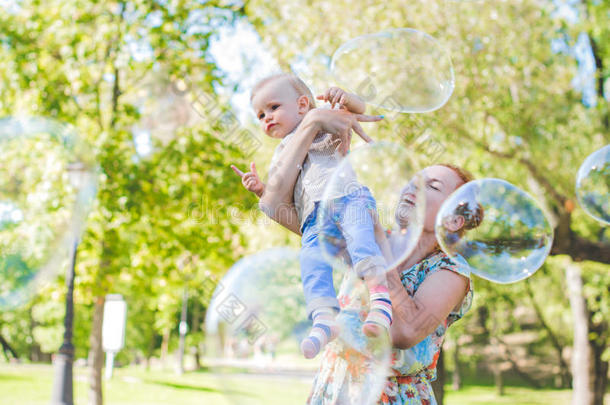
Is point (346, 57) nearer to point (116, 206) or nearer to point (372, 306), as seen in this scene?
point (372, 306)

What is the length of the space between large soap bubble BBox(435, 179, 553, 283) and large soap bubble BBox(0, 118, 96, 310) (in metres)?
6.07

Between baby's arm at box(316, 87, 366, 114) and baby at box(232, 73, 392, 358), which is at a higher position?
baby's arm at box(316, 87, 366, 114)

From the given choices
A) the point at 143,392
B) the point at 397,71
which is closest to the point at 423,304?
the point at 397,71

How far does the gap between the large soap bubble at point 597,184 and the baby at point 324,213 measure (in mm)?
2997

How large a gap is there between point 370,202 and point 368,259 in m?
0.21

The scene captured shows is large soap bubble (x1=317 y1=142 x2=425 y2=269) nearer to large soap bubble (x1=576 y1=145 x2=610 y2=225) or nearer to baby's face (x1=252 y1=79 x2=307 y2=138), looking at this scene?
baby's face (x1=252 y1=79 x2=307 y2=138)

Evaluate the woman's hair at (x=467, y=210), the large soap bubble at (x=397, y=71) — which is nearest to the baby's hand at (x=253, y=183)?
the large soap bubble at (x=397, y=71)

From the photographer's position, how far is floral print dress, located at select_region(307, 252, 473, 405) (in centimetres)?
171

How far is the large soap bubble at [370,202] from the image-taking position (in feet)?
5.46

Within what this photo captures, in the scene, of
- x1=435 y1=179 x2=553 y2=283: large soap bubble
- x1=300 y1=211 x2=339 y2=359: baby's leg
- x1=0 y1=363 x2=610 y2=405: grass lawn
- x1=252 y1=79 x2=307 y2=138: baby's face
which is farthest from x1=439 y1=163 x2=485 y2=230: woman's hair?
x1=0 y1=363 x2=610 y2=405: grass lawn

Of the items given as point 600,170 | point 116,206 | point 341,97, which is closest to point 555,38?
point 600,170

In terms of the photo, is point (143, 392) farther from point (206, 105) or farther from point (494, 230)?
point (494, 230)

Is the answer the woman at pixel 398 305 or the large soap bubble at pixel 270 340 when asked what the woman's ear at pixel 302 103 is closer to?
the woman at pixel 398 305

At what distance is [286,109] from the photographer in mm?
1861
